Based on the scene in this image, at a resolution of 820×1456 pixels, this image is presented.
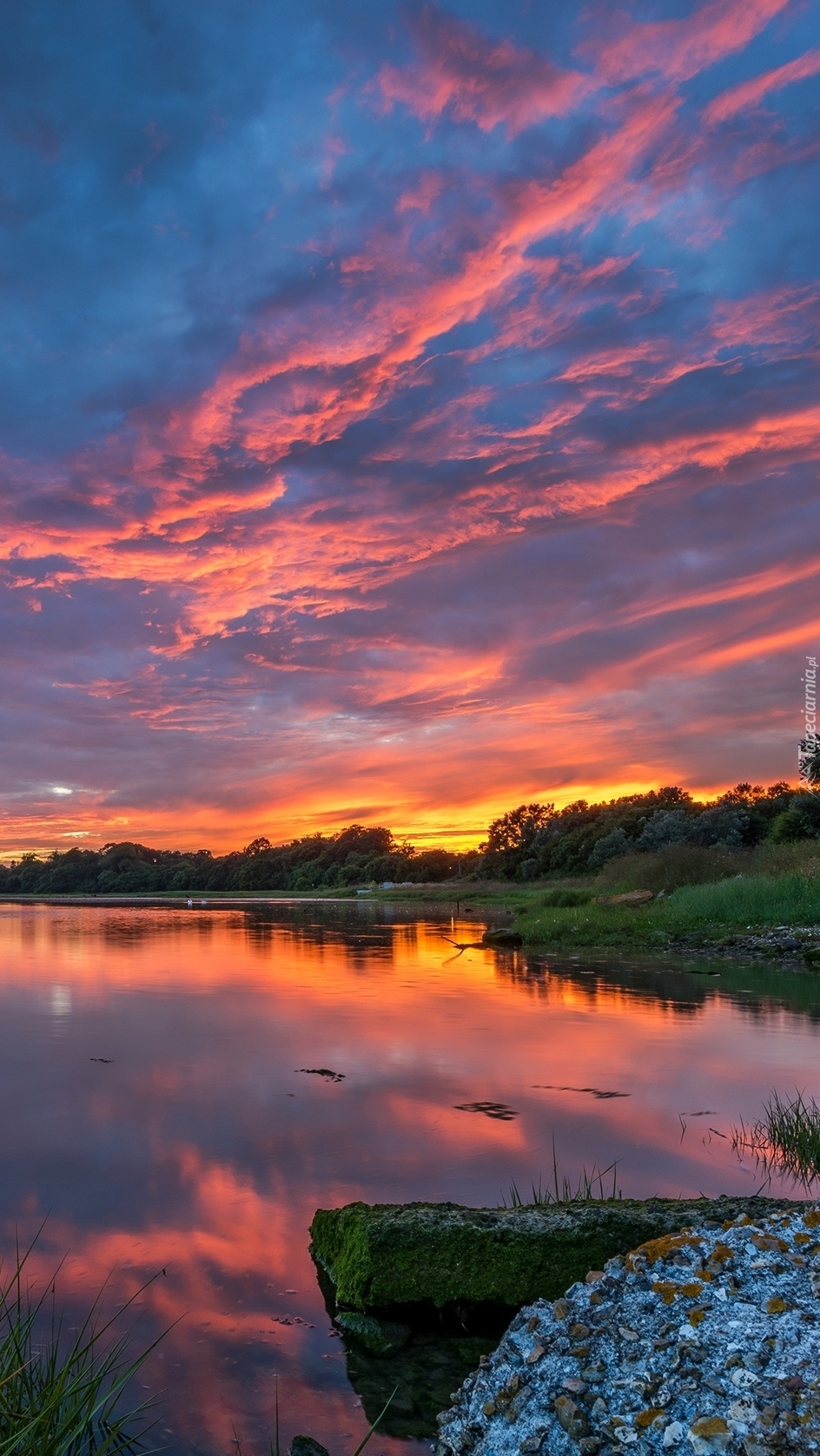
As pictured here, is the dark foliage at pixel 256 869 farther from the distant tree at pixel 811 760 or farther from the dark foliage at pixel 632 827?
the distant tree at pixel 811 760

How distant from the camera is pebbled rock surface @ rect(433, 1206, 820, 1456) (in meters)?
3.28

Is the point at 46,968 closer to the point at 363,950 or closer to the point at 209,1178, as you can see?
the point at 363,950

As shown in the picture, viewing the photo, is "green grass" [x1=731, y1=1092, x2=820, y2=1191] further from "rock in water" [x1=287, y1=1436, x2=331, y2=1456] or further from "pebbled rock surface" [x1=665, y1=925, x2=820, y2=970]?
"pebbled rock surface" [x1=665, y1=925, x2=820, y2=970]

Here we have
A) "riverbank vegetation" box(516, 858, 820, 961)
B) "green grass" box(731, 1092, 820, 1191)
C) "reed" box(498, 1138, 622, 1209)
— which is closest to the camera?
"reed" box(498, 1138, 622, 1209)

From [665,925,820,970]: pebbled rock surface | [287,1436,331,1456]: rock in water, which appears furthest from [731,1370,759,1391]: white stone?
[665,925,820,970]: pebbled rock surface

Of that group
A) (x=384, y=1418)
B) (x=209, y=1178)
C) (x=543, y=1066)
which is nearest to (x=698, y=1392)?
(x=384, y=1418)

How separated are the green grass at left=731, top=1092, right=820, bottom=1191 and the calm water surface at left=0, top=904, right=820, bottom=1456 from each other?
28 centimetres

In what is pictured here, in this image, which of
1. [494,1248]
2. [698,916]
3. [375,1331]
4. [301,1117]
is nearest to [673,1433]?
[494,1248]

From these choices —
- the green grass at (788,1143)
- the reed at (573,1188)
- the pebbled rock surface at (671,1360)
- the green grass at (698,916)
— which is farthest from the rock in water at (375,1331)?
the green grass at (698,916)

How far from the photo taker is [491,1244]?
5.91m

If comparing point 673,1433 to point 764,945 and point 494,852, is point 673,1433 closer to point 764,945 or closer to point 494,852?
point 764,945

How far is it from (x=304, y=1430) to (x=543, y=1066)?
10.0 metres

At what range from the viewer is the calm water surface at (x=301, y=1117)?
5.78m

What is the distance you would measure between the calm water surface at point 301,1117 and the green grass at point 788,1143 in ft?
0.91
